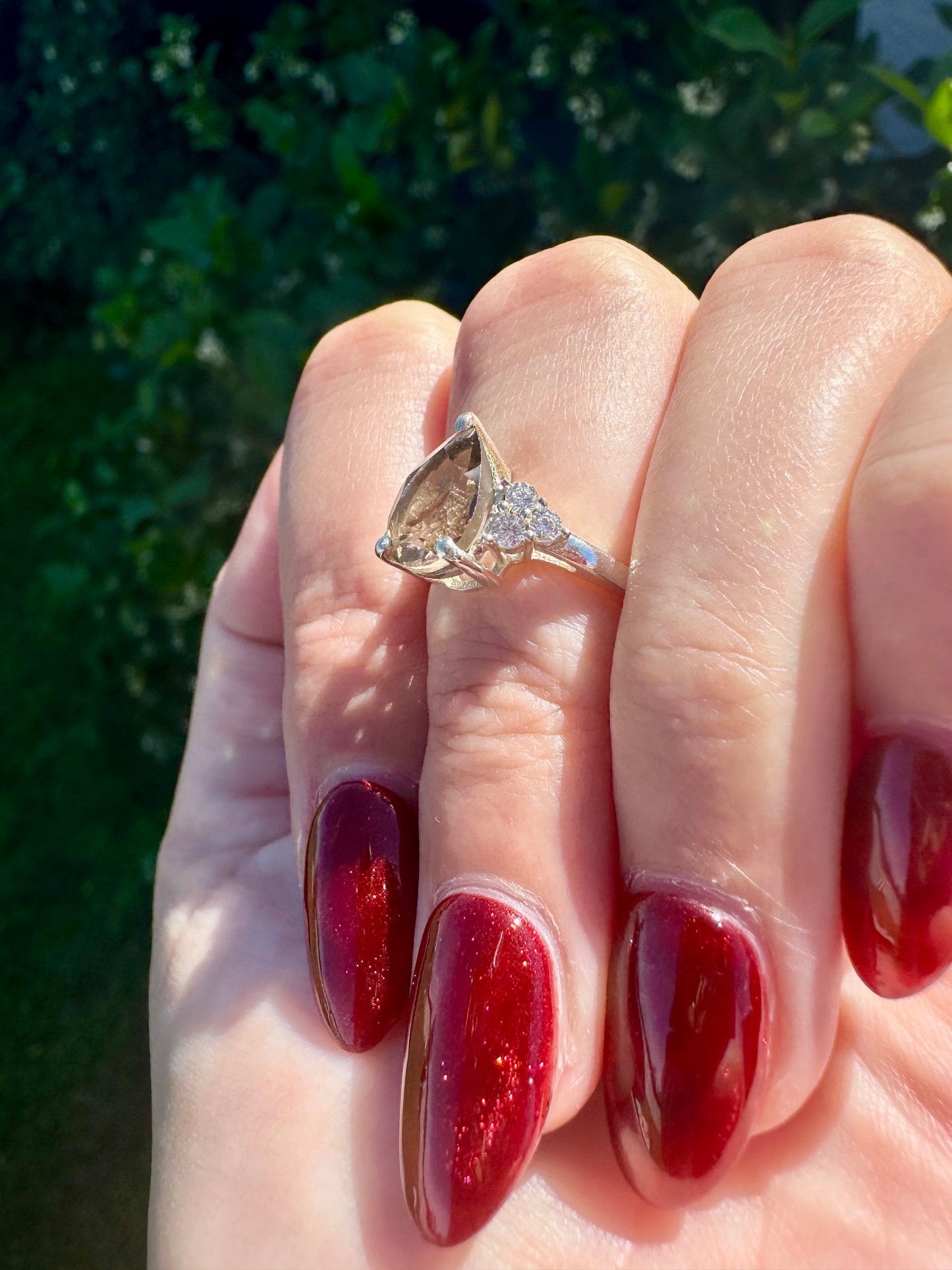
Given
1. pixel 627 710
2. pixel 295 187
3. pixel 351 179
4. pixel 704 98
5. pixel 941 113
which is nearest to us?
pixel 627 710

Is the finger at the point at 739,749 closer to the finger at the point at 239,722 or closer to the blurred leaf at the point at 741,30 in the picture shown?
the blurred leaf at the point at 741,30

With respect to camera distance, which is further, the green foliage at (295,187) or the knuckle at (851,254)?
the green foliage at (295,187)

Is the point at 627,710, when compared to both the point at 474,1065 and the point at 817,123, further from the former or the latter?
the point at 817,123

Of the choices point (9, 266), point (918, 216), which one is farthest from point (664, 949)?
point (9, 266)

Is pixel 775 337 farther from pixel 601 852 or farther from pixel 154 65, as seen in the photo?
pixel 154 65

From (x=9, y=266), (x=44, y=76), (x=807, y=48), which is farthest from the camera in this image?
(x=9, y=266)

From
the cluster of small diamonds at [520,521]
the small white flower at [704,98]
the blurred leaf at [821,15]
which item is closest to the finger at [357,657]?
the cluster of small diamonds at [520,521]

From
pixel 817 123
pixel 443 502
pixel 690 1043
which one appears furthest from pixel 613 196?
pixel 690 1043
